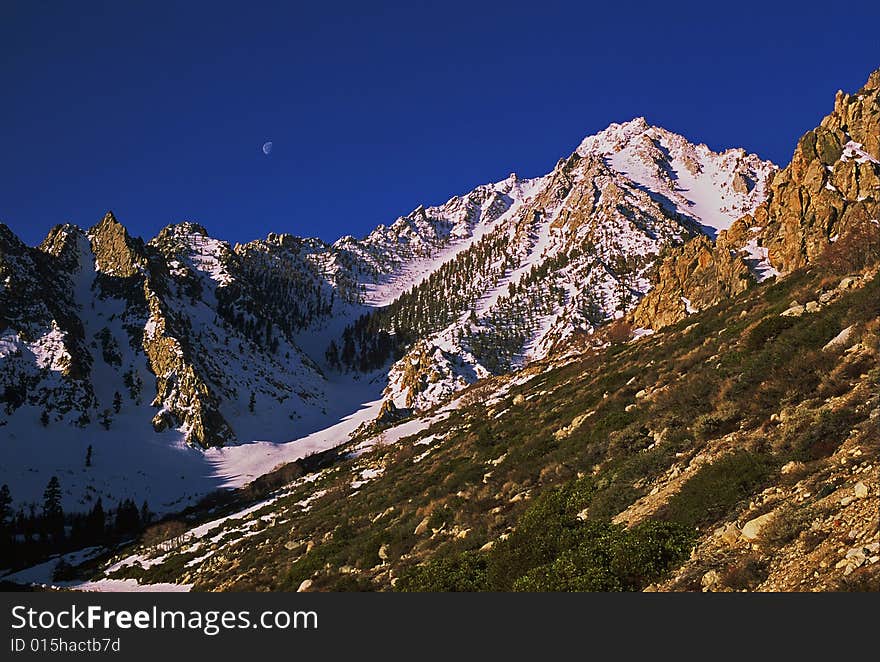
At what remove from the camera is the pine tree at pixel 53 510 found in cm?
10575

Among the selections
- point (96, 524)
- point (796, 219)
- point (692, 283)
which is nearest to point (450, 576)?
point (796, 219)

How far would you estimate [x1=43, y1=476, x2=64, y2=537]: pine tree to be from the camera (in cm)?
10575

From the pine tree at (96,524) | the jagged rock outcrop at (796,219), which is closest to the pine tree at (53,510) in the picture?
the pine tree at (96,524)

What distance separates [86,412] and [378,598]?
176211 mm

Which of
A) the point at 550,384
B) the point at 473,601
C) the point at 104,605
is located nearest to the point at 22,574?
the point at 550,384

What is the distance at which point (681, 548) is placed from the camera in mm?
10148

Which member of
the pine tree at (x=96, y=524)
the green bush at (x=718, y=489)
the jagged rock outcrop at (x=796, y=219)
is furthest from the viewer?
the pine tree at (x=96, y=524)

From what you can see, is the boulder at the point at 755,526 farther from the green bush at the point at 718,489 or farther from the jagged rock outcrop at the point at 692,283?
the jagged rock outcrop at the point at 692,283

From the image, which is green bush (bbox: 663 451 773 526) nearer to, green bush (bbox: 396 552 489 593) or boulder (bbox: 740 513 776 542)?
boulder (bbox: 740 513 776 542)

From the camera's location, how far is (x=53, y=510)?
4397 inches

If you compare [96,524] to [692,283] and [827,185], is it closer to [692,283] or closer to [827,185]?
[692,283]

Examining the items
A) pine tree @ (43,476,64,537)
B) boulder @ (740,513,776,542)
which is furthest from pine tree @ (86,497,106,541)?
boulder @ (740,513,776,542)

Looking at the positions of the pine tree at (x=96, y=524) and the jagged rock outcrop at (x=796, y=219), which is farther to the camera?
the pine tree at (x=96, y=524)

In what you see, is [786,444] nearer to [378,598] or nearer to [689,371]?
[378,598]
